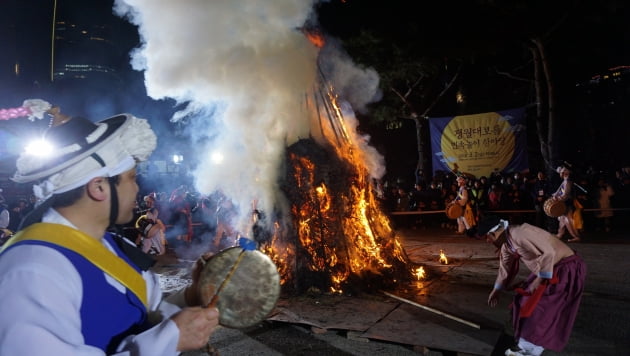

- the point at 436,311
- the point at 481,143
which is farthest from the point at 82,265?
the point at 481,143

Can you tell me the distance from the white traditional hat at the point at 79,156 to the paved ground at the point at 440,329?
13.4 ft

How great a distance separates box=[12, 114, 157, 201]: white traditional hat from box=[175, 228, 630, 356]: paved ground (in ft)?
13.4

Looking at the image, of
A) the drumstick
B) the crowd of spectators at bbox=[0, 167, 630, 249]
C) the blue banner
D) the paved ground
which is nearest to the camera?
the drumstick

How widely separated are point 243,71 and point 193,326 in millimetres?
6442

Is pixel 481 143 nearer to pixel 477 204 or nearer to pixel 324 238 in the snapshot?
pixel 477 204

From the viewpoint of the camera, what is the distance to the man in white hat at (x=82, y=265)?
1.36 metres

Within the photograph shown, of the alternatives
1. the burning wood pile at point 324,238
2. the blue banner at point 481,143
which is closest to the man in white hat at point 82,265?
the burning wood pile at point 324,238

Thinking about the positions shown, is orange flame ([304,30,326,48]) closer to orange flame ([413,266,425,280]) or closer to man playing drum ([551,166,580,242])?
orange flame ([413,266,425,280])

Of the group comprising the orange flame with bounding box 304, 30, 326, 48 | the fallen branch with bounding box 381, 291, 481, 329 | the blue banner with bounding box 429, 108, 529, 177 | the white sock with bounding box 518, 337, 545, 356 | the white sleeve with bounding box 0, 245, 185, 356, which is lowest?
the fallen branch with bounding box 381, 291, 481, 329

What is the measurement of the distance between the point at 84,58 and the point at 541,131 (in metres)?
45.5

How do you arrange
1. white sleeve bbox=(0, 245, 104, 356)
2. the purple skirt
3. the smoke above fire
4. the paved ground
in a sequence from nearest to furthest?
white sleeve bbox=(0, 245, 104, 356) → the purple skirt → the paved ground → the smoke above fire

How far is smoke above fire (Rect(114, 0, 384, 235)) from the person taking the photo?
741 cm

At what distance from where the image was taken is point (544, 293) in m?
4.46

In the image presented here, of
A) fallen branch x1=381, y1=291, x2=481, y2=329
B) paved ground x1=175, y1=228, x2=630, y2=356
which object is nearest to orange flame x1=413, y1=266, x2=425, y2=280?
paved ground x1=175, y1=228, x2=630, y2=356
